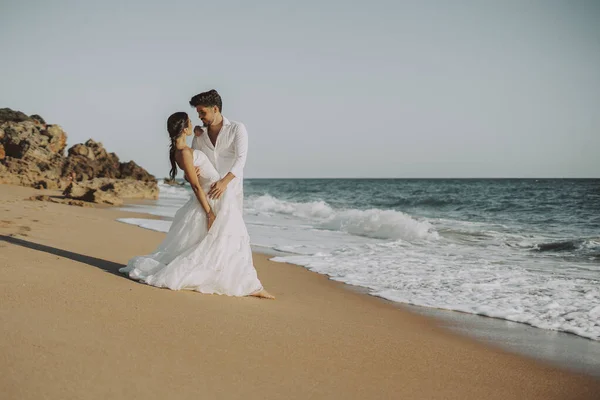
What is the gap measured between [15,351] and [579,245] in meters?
12.3

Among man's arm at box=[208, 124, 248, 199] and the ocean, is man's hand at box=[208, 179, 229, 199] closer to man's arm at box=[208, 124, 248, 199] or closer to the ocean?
man's arm at box=[208, 124, 248, 199]

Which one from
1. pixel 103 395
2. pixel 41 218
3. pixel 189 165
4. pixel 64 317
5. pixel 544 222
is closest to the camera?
pixel 103 395

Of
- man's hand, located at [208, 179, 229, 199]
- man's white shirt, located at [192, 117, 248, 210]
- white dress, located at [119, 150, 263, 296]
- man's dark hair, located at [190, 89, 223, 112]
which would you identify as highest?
man's dark hair, located at [190, 89, 223, 112]

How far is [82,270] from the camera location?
17.3 feet

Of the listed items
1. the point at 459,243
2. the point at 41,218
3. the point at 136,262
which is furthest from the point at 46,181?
the point at 136,262

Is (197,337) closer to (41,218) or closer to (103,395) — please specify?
(103,395)

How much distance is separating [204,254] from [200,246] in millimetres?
96

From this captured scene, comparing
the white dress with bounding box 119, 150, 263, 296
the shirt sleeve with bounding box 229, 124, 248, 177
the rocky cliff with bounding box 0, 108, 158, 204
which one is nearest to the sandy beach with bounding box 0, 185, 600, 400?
the white dress with bounding box 119, 150, 263, 296

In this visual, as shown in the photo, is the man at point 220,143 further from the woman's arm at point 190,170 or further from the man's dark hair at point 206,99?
the woman's arm at point 190,170

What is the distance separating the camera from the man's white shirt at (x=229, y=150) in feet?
17.3

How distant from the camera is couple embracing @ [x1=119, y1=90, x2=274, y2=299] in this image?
5.11m

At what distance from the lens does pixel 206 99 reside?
514 cm

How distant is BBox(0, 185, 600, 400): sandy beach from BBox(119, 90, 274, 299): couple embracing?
26cm

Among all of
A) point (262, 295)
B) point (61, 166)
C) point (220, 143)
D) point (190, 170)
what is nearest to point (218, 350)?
point (262, 295)
